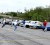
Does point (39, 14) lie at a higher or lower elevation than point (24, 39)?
lower

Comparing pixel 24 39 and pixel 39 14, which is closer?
pixel 24 39

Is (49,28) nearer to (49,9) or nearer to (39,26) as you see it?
(39,26)

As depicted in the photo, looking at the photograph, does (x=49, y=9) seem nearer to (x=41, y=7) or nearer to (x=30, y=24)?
(x=41, y=7)

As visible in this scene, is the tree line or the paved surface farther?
the tree line

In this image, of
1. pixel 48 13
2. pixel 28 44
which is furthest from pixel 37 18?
pixel 28 44

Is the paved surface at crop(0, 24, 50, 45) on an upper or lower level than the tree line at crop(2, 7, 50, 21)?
upper

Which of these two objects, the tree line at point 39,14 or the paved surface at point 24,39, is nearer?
the paved surface at point 24,39

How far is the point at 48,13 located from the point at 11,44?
197 feet

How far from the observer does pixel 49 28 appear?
35250 millimetres

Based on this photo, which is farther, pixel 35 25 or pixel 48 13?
pixel 48 13

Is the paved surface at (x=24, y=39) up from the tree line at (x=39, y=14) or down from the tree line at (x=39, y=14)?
up

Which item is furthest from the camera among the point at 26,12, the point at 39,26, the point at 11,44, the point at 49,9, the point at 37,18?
the point at 26,12

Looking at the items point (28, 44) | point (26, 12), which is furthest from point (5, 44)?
point (26, 12)

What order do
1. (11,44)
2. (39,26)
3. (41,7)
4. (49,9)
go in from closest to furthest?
(11,44) < (39,26) < (49,9) < (41,7)
